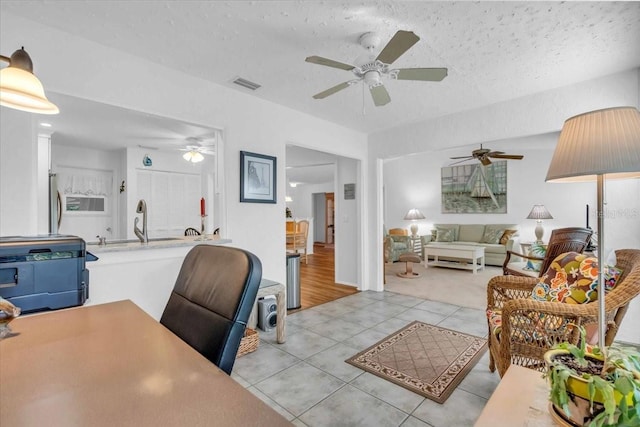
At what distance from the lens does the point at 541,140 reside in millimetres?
5980

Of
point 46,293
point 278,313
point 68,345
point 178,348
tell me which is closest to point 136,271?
point 46,293

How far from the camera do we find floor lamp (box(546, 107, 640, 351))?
97 cm

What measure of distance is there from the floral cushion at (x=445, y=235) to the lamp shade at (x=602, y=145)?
261 inches

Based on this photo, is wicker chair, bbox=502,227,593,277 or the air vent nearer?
the air vent

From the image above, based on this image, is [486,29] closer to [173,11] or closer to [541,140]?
[173,11]

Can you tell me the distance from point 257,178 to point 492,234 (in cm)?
598

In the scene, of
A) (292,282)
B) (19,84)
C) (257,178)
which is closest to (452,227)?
(292,282)

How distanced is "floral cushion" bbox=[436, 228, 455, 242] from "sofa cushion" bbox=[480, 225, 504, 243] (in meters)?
0.66

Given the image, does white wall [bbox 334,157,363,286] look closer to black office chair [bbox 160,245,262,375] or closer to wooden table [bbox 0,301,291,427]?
black office chair [bbox 160,245,262,375]

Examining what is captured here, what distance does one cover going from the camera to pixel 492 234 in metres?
6.82

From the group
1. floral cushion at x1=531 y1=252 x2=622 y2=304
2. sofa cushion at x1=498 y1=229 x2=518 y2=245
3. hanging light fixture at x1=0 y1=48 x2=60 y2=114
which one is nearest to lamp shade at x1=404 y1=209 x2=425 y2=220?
sofa cushion at x1=498 y1=229 x2=518 y2=245

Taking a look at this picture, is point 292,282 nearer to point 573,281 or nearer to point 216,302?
point 573,281

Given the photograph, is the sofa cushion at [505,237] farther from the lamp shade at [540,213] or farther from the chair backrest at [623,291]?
the chair backrest at [623,291]

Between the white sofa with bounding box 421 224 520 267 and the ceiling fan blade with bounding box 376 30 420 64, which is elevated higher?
the ceiling fan blade with bounding box 376 30 420 64
